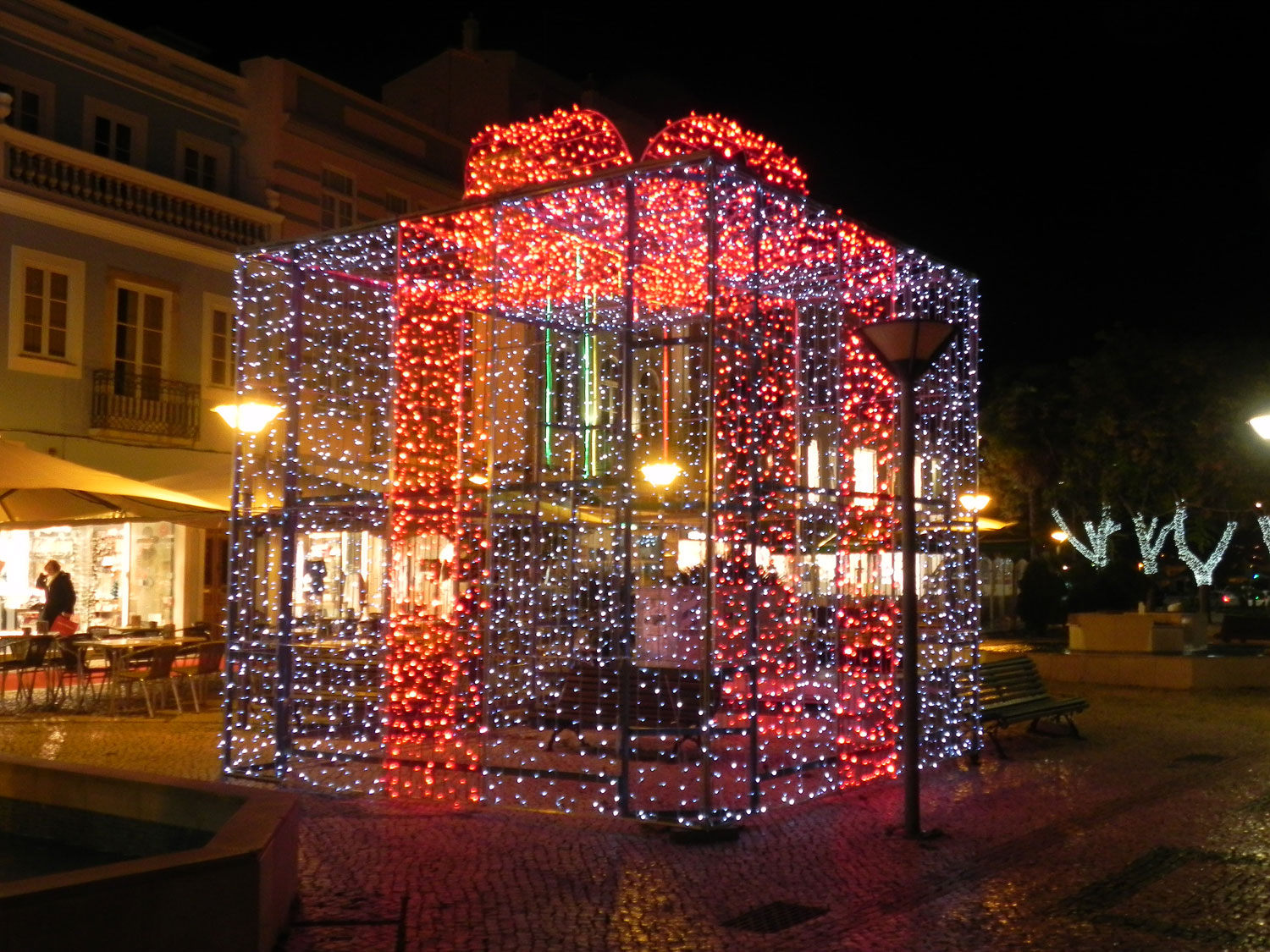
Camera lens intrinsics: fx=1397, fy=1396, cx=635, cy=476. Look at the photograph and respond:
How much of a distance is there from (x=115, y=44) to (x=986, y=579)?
23979mm

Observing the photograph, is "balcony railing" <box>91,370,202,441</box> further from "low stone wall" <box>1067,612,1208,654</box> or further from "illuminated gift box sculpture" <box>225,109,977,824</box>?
"low stone wall" <box>1067,612,1208,654</box>

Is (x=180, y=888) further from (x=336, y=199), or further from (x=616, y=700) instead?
(x=336, y=199)

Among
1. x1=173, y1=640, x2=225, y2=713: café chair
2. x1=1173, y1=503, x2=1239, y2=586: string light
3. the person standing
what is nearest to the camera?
x1=173, y1=640, x2=225, y2=713: café chair

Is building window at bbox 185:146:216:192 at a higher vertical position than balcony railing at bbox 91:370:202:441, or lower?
higher

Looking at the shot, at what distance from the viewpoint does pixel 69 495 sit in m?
15.3

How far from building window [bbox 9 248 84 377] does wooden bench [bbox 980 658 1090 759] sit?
13391mm

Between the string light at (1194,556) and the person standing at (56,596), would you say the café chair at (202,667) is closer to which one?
the person standing at (56,596)

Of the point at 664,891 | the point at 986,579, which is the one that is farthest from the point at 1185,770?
the point at 986,579

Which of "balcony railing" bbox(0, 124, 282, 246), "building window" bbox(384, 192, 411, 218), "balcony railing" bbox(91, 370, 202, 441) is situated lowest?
"balcony railing" bbox(91, 370, 202, 441)

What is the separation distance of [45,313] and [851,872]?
1553 cm

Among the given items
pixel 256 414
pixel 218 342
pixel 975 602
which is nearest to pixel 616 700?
pixel 975 602

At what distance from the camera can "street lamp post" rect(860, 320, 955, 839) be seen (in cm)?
832

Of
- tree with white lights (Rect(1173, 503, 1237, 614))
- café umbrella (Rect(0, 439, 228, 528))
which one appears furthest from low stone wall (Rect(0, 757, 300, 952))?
tree with white lights (Rect(1173, 503, 1237, 614))

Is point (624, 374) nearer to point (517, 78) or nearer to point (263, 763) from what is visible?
point (263, 763)
